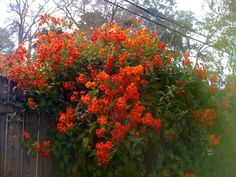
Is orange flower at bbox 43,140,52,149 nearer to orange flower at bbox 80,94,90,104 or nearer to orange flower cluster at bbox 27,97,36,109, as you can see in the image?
orange flower cluster at bbox 27,97,36,109

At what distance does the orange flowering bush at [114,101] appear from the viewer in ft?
12.6

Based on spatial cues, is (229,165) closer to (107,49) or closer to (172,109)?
(172,109)

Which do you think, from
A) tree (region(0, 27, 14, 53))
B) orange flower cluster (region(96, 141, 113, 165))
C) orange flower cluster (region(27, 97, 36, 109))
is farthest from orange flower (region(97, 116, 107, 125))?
tree (region(0, 27, 14, 53))

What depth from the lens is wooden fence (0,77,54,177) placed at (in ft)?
12.8

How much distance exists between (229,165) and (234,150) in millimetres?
399

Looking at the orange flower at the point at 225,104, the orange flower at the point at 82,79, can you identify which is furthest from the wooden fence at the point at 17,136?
the orange flower at the point at 225,104

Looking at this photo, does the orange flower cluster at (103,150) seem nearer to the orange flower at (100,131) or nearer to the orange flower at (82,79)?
the orange flower at (100,131)

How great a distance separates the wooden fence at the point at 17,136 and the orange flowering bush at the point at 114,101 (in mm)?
125

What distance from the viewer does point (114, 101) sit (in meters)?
3.85

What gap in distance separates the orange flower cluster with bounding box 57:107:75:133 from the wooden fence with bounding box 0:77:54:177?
13.9 inches

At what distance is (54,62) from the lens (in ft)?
13.8

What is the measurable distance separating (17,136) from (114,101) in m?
1.06

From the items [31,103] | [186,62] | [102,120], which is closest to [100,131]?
[102,120]

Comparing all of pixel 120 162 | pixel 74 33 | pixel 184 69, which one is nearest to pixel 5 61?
pixel 74 33
